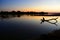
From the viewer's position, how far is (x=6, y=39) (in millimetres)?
10719

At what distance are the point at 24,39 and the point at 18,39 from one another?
600mm

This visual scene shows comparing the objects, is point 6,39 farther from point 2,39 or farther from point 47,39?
point 47,39

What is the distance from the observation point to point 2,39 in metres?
10.7

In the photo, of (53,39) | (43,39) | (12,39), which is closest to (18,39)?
(12,39)

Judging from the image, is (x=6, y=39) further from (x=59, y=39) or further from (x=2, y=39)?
(x=59, y=39)

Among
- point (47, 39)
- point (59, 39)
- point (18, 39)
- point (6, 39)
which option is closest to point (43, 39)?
point (47, 39)

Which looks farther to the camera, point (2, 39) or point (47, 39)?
point (2, 39)

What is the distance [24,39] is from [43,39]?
1.79m

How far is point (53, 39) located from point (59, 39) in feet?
1.64

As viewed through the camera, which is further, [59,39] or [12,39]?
[12,39]

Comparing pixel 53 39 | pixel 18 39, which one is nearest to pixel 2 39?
pixel 18 39

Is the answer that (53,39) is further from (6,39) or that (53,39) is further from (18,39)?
(6,39)

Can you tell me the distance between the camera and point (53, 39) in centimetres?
974

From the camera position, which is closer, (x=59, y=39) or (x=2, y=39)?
(x=59, y=39)
